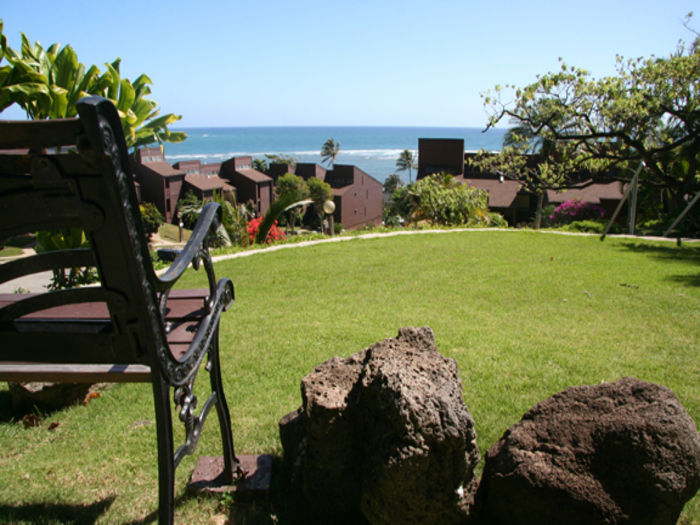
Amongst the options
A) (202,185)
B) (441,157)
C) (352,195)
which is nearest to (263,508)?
(441,157)

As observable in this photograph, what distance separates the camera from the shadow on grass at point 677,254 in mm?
7680

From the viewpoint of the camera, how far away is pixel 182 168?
4809 cm

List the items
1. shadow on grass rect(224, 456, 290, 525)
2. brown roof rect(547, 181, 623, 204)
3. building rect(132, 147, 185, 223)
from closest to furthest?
1. shadow on grass rect(224, 456, 290, 525)
2. brown roof rect(547, 181, 623, 204)
3. building rect(132, 147, 185, 223)

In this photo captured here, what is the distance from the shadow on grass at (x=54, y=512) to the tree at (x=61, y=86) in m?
5.80

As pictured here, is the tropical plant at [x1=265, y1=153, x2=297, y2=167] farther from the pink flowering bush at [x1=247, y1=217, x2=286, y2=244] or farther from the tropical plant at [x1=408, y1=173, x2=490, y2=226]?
the pink flowering bush at [x1=247, y1=217, x2=286, y2=244]

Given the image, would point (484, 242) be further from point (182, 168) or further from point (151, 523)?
point (182, 168)

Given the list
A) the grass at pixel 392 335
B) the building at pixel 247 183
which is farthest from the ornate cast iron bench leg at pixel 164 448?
the building at pixel 247 183

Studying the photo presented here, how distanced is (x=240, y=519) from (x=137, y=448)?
1.04 metres

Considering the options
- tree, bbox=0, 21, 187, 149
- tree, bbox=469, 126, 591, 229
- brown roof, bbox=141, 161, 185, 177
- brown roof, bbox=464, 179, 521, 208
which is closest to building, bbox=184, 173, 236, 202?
brown roof, bbox=141, 161, 185, 177

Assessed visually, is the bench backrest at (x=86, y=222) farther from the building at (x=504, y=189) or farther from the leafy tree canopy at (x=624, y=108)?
the building at (x=504, y=189)

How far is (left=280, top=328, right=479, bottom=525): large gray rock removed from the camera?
211 cm

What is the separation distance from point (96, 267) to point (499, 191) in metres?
42.6

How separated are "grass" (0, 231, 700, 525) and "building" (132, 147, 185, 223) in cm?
3730

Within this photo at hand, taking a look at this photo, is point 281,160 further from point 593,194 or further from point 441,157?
point 593,194
